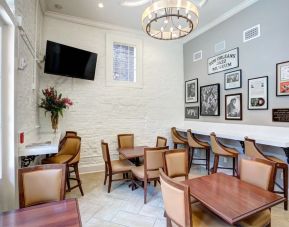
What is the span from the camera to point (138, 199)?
303 cm

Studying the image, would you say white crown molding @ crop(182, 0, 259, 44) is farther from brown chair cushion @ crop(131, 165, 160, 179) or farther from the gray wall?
brown chair cushion @ crop(131, 165, 160, 179)

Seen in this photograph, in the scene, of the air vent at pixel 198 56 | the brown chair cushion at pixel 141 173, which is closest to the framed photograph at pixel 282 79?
the air vent at pixel 198 56

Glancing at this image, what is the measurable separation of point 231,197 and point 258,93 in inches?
105

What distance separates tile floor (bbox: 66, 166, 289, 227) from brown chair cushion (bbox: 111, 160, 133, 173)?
1.30ft

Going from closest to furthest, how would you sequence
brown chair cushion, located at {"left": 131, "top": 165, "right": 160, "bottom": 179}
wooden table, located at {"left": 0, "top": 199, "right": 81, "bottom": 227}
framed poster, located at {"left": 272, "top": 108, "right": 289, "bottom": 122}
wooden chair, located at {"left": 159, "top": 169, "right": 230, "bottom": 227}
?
wooden table, located at {"left": 0, "top": 199, "right": 81, "bottom": 227}, wooden chair, located at {"left": 159, "top": 169, "right": 230, "bottom": 227}, brown chair cushion, located at {"left": 131, "top": 165, "right": 160, "bottom": 179}, framed poster, located at {"left": 272, "top": 108, "right": 289, "bottom": 122}

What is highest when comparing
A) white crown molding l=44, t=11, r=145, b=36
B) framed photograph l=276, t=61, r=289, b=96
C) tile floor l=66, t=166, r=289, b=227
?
white crown molding l=44, t=11, r=145, b=36

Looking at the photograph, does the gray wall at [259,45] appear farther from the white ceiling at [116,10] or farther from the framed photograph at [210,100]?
the white ceiling at [116,10]

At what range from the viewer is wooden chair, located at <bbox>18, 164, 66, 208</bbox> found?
1.61 meters

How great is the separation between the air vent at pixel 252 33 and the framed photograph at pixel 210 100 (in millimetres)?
1116

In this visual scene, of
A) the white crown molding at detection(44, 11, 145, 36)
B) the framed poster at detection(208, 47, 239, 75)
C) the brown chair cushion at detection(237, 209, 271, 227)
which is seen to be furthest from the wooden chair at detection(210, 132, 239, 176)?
the white crown molding at detection(44, 11, 145, 36)

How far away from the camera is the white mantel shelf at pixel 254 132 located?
280 centimetres

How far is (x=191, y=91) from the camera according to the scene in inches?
207

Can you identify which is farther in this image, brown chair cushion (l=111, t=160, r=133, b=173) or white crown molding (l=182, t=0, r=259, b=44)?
white crown molding (l=182, t=0, r=259, b=44)

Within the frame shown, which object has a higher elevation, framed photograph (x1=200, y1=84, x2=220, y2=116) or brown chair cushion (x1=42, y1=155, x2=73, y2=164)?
framed photograph (x1=200, y1=84, x2=220, y2=116)
